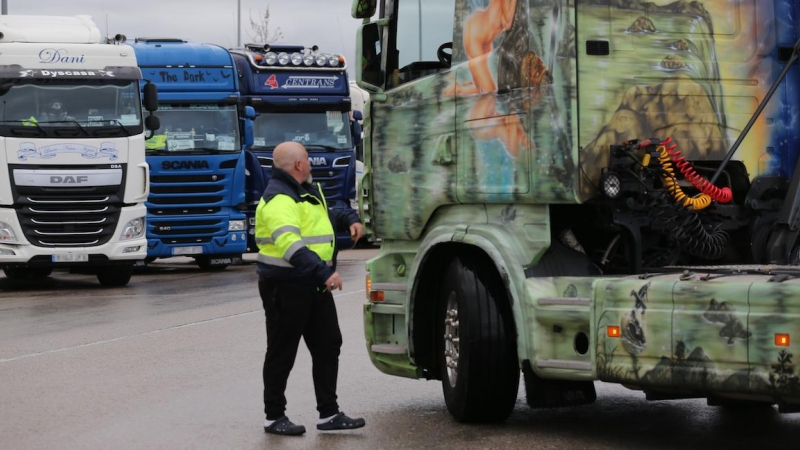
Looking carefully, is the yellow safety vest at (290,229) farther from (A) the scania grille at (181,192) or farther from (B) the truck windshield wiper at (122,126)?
(A) the scania grille at (181,192)

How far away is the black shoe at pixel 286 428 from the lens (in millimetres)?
9219

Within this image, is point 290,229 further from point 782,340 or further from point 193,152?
point 193,152

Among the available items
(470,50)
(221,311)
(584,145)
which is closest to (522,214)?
(584,145)

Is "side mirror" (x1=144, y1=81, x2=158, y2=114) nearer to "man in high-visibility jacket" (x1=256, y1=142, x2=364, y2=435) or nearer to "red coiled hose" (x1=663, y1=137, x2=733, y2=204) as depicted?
"man in high-visibility jacket" (x1=256, y1=142, x2=364, y2=435)

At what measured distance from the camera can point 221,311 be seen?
17.9 meters

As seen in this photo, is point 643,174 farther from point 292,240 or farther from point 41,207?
point 41,207

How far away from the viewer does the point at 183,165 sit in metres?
25.8

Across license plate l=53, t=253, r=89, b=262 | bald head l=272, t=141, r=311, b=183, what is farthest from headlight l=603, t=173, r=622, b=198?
license plate l=53, t=253, r=89, b=262

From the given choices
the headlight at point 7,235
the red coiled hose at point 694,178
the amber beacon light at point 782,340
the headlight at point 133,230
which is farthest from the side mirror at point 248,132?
the amber beacon light at point 782,340

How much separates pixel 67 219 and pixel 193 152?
380cm

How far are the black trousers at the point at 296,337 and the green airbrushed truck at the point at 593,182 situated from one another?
1.81ft

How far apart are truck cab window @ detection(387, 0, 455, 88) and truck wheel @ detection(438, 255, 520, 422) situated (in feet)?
4.67

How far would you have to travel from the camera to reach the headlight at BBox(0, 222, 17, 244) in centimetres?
2212

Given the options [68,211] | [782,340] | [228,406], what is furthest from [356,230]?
[68,211]
